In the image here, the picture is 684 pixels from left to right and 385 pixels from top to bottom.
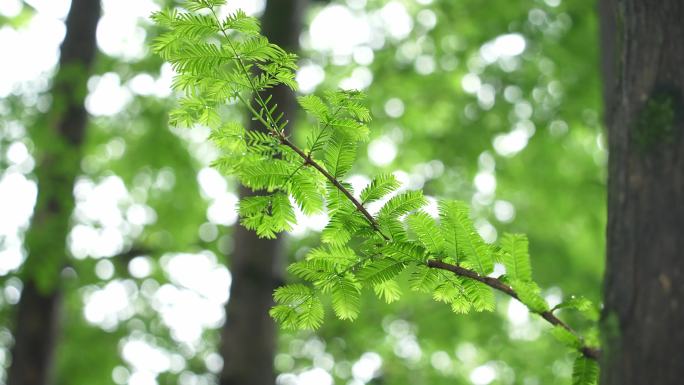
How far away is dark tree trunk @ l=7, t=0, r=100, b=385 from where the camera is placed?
16.9ft

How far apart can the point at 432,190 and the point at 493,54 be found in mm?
1659

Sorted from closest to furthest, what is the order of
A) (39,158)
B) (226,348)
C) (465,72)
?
(226,348) → (39,158) → (465,72)

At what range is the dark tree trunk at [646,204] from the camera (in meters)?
0.96

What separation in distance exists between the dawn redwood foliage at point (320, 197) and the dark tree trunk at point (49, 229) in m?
4.19

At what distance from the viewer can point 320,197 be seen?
1492 millimetres

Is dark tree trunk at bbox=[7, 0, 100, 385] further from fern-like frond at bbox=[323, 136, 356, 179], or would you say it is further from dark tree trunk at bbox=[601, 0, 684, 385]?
dark tree trunk at bbox=[601, 0, 684, 385]

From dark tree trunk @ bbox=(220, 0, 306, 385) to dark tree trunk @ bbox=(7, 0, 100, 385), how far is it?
154 cm

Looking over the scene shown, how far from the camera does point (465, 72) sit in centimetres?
687

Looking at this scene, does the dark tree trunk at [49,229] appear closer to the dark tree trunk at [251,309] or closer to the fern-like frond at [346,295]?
the dark tree trunk at [251,309]

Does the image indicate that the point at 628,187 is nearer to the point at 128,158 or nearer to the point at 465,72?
the point at 465,72

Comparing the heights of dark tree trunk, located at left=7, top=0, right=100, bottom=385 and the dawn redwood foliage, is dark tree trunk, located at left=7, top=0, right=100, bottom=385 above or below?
below

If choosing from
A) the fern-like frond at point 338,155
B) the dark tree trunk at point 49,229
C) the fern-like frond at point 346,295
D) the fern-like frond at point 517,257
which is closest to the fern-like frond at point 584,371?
the fern-like frond at point 517,257

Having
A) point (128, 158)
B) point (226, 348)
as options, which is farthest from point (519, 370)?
point (128, 158)

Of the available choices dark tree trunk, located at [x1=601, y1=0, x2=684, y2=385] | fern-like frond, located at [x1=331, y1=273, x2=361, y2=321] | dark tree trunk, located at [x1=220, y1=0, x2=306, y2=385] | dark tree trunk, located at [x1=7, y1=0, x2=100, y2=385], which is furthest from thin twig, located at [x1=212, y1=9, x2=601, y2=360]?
dark tree trunk, located at [x1=7, y1=0, x2=100, y2=385]
